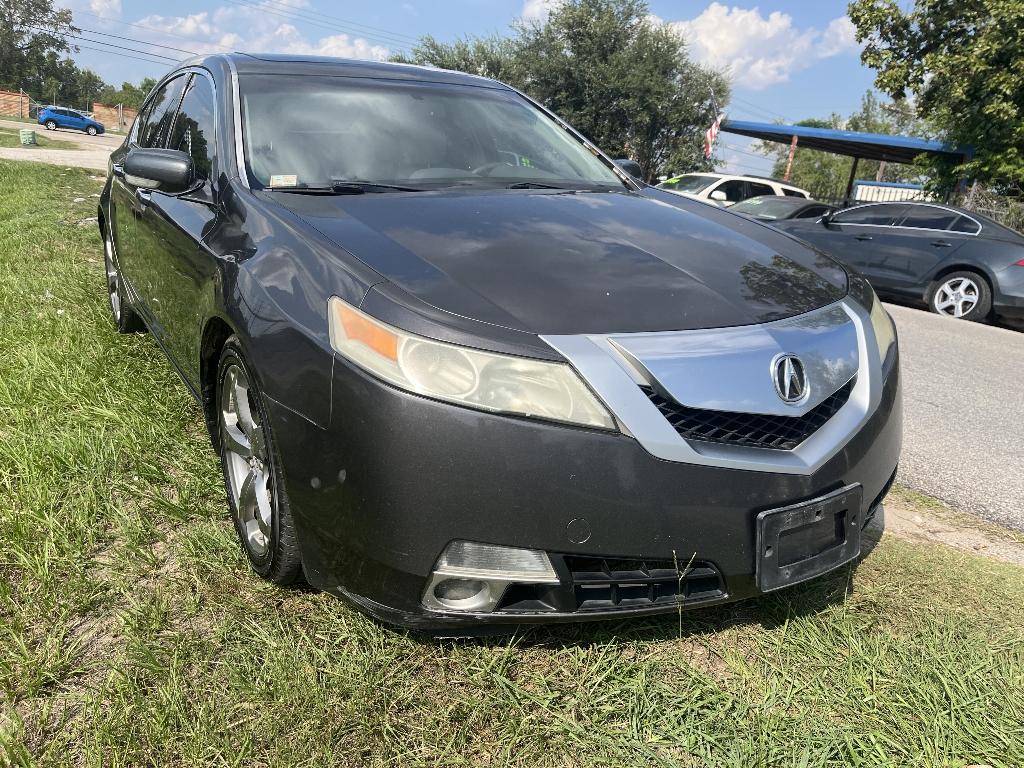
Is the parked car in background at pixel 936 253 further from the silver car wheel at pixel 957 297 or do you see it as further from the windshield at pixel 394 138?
the windshield at pixel 394 138

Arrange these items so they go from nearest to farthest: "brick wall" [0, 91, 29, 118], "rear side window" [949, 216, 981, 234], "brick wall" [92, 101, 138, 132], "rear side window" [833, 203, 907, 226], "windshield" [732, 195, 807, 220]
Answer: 1. "rear side window" [949, 216, 981, 234]
2. "rear side window" [833, 203, 907, 226]
3. "windshield" [732, 195, 807, 220]
4. "brick wall" [0, 91, 29, 118]
5. "brick wall" [92, 101, 138, 132]

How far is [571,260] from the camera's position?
2070mm

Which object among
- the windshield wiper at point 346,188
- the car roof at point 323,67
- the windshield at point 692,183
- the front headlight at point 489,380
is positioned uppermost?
the car roof at point 323,67

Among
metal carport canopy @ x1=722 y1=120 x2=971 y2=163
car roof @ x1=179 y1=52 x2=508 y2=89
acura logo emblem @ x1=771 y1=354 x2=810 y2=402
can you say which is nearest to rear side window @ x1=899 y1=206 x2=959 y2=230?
car roof @ x1=179 y1=52 x2=508 y2=89

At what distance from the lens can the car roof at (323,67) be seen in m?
3.04

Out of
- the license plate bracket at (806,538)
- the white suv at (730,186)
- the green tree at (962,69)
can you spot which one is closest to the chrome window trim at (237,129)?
the license plate bracket at (806,538)

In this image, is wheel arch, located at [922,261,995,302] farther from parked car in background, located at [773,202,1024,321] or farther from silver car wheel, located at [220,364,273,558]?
silver car wheel, located at [220,364,273,558]

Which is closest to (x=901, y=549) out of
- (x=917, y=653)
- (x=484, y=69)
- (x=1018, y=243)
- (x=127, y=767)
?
(x=917, y=653)

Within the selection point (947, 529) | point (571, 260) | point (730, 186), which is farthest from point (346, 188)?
point (730, 186)

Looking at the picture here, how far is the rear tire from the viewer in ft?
26.7

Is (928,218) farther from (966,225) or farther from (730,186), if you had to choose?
(730,186)

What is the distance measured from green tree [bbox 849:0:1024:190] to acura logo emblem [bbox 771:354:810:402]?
17.5 m

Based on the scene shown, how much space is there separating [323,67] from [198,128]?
56 centimetres

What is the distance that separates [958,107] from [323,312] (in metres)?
19.7
